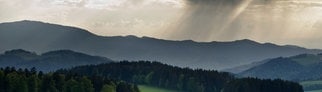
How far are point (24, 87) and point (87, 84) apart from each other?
2654cm

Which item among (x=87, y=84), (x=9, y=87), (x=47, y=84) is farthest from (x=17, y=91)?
(x=87, y=84)

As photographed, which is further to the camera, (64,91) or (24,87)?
(64,91)

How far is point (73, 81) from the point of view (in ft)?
608

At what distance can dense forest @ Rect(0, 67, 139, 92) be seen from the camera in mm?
165375

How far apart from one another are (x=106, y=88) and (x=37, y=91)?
28235mm

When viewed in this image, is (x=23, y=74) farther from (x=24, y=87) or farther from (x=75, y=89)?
(x=75, y=89)

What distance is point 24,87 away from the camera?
168m

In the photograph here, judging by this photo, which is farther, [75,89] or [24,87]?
[75,89]

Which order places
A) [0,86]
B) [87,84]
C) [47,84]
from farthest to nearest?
1. [87,84]
2. [47,84]
3. [0,86]

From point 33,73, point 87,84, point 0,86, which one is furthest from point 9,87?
point 87,84

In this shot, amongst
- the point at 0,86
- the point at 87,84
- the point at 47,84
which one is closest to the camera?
the point at 0,86

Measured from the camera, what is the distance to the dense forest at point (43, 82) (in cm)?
16538

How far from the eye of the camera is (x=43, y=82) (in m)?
178

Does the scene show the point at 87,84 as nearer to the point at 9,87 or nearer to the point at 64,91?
the point at 64,91
